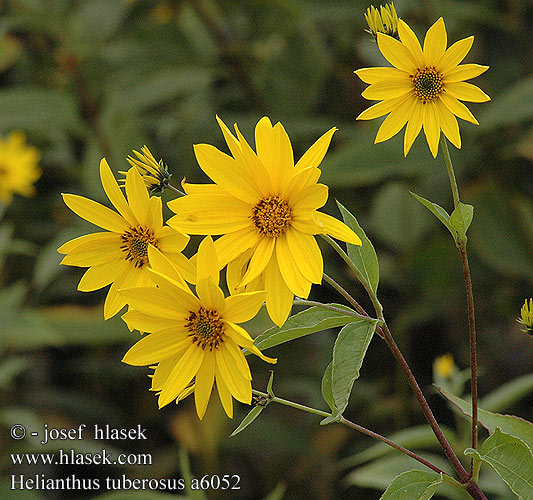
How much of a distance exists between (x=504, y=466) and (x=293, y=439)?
94 cm

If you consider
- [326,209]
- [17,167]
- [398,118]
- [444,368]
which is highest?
[17,167]

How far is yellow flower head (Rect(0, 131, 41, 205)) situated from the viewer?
185cm

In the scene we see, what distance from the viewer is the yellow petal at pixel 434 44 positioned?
19.6 inches

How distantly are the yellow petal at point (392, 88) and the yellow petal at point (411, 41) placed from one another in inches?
0.6

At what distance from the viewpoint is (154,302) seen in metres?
0.47

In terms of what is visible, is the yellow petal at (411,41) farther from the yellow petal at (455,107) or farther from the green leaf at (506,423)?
the green leaf at (506,423)

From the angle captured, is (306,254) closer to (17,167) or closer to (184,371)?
(184,371)

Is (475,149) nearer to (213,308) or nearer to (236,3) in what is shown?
(236,3)

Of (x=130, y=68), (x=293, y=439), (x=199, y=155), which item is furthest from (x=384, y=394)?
(x=199, y=155)

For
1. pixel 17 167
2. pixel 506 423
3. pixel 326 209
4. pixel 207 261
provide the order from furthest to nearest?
pixel 17 167 → pixel 326 209 → pixel 506 423 → pixel 207 261

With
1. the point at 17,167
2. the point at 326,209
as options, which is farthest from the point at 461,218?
the point at 17,167

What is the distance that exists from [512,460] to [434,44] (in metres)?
0.29

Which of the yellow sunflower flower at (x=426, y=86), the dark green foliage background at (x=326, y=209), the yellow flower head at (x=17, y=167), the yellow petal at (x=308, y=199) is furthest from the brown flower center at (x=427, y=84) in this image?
the yellow flower head at (x=17, y=167)

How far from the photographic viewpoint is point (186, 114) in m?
1.68
